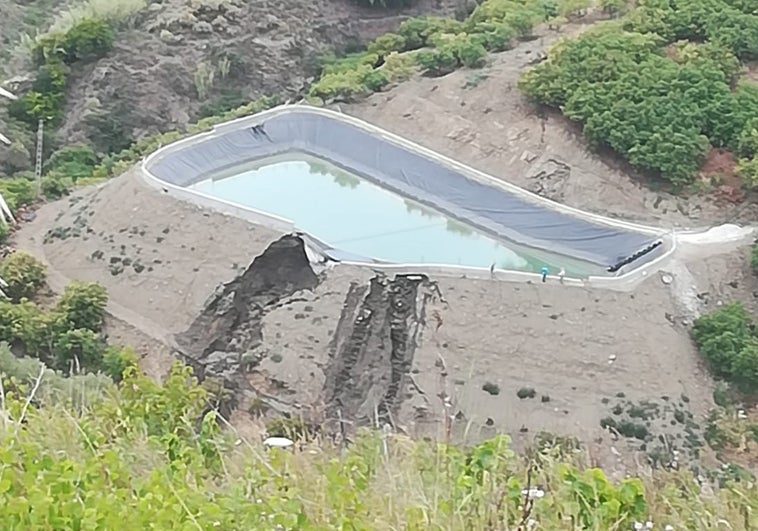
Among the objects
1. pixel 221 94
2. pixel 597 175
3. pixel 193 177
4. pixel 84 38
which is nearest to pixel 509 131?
pixel 597 175

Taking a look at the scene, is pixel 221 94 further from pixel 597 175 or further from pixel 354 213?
pixel 597 175

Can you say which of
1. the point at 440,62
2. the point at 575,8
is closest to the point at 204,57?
the point at 440,62

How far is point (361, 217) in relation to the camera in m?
21.8

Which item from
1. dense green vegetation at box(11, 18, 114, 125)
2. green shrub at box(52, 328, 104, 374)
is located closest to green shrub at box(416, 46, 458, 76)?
dense green vegetation at box(11, 18, 114, 125)

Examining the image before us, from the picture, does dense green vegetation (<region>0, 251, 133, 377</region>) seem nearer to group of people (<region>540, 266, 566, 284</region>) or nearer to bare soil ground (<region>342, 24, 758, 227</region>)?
group of people (<region>540, 266, 566, 284</region>)

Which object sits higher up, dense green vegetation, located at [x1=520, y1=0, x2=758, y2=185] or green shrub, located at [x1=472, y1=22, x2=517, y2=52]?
dense green vegetation, located at [x1=520, y1=0, x2=758, y2=185]

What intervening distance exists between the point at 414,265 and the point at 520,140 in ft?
18.2

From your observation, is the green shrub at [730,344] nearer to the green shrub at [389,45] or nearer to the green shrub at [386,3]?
the green shrub at [389,45]

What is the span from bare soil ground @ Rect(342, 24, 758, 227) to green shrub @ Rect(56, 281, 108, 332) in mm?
8389

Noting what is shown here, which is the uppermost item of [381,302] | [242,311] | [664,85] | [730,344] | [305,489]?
[305,489]

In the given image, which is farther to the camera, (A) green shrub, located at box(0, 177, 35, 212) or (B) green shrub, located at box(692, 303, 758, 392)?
(A) green shrub, located at box(0, 177, 35, 212)

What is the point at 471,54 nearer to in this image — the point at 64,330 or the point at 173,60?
the point at 173,60

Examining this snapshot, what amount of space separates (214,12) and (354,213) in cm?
949

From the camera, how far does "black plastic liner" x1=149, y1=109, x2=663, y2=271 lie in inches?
798
